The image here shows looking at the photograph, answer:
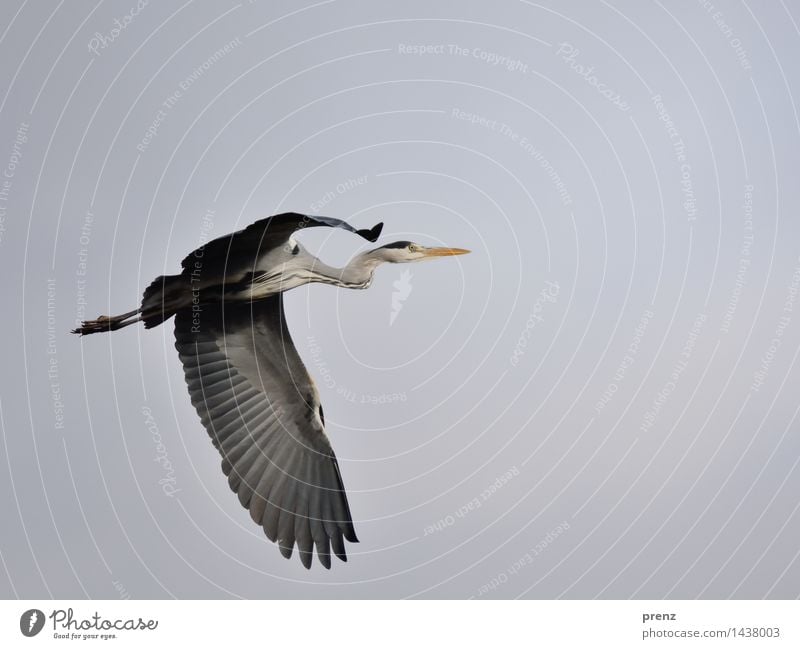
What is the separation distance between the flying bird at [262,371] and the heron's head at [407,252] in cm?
2

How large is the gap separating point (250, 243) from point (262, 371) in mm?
2561

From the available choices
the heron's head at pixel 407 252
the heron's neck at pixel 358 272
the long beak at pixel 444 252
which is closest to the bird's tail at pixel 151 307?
the heron's neck at pixel 358 272

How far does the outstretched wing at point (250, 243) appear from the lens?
13.7m

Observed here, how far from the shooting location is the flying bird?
1484cm

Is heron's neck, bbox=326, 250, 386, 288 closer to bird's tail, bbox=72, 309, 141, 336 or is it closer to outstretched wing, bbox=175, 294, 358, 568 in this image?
outstretched wing, bbox=175, 294, 358, 568

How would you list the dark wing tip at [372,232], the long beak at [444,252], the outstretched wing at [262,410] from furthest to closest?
the long beak at [444,252], the outstretched wing at [262,410], the dark wing tip at [372,232]

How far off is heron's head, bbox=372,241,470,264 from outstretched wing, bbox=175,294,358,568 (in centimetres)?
174

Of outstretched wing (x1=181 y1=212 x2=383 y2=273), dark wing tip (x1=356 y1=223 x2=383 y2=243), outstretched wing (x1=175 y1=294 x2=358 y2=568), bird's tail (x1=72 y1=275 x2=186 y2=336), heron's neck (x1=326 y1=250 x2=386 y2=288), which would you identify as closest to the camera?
dark wing tip (x1=356 y1=223 x2=383 y2=243)

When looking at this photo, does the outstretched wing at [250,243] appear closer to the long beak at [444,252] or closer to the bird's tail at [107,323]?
the bird's tail at [107,323]

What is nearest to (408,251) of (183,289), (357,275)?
(357,275)

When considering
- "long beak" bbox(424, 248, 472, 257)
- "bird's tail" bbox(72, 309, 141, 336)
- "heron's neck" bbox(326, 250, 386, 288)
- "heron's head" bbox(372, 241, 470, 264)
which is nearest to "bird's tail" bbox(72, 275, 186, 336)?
"bird's tail" bbox(72, 309, 141, 336)

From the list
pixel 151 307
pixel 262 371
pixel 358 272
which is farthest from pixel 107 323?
pixel 358 272
